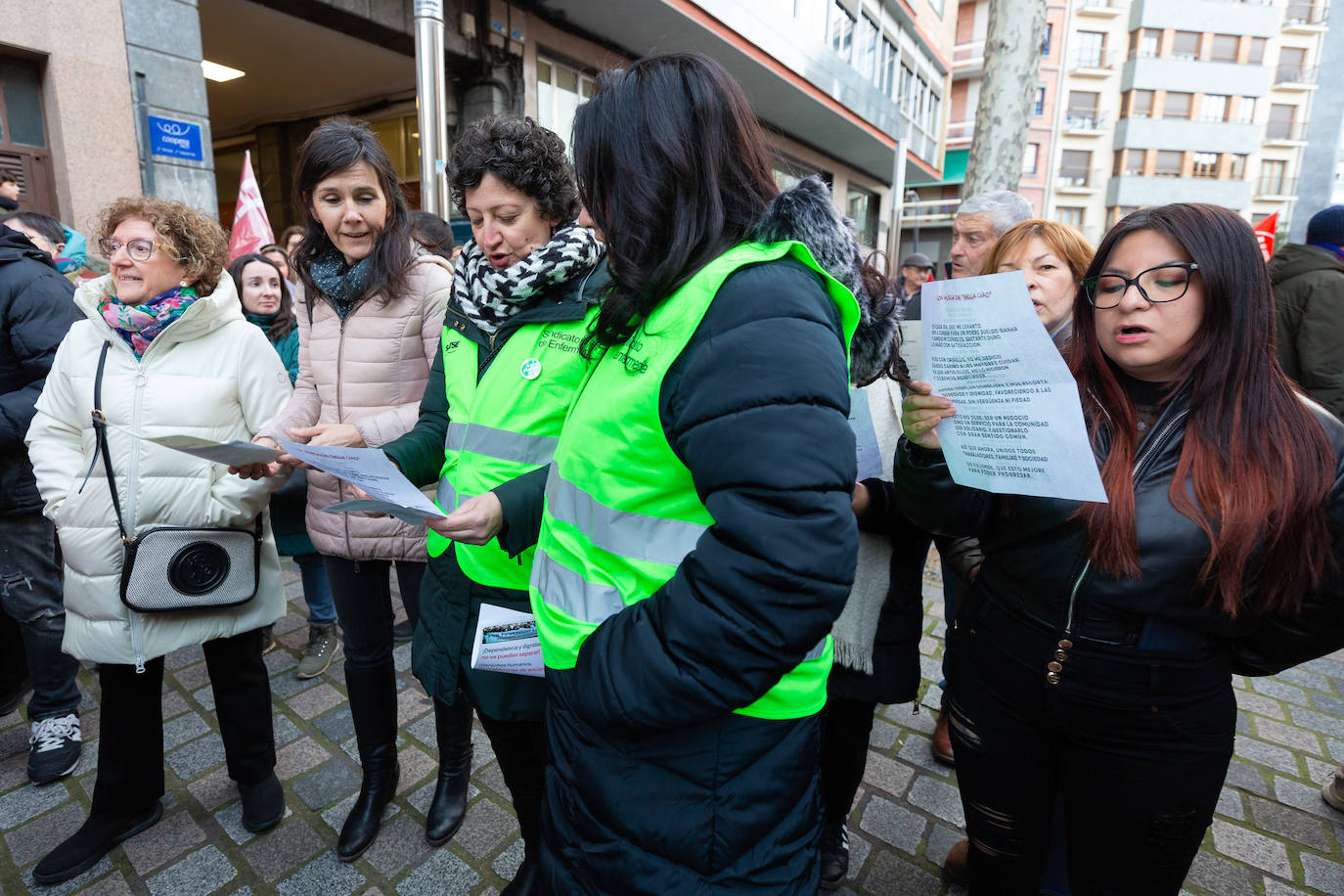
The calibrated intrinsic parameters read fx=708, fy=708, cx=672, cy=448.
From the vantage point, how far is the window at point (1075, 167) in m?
41.5

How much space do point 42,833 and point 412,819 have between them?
1.24 m

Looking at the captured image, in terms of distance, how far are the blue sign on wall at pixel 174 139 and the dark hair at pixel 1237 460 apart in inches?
291

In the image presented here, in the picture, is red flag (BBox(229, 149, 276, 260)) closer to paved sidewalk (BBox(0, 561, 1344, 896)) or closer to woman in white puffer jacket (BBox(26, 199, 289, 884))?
paved sidewalk (BBox(0, 561, 1344, 896))

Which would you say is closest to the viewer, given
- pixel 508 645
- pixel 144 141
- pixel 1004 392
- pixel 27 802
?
pixel 1004 392

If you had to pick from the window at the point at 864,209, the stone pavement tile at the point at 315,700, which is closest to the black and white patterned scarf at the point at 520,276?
the stone pavement tile at the point at 315,700

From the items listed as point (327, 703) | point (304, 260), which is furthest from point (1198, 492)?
point (327, 703)

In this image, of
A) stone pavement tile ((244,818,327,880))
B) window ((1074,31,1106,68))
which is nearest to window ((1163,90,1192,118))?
window ((1074,31,1106,68))

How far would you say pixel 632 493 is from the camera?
42.6 inches

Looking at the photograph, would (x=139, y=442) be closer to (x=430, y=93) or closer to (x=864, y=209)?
(x=430, y=93)

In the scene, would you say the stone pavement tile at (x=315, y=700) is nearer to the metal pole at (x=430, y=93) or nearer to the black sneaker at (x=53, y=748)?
the black sneaker at (x=53, y=748)

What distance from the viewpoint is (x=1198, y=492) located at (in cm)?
139

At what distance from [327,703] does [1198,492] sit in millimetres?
3389

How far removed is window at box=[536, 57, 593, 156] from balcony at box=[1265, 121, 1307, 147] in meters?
52.8

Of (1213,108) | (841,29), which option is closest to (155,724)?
(841,29)
